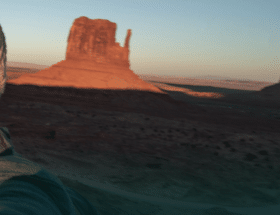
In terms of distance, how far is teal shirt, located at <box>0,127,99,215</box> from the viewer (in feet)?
5.14

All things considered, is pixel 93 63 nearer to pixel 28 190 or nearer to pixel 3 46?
pixel 3 46

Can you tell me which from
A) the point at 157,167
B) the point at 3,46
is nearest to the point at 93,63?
the point at 157,167

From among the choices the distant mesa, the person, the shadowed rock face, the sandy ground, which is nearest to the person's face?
the person

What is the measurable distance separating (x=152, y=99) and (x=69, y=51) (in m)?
19.1

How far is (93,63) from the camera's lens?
39.3m

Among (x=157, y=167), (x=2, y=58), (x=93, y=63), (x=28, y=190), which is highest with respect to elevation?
(x=93, y=63)

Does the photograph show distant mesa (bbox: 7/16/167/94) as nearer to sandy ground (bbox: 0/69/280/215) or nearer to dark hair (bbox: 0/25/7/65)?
sandy ground (bbox: 0/69/280/215)

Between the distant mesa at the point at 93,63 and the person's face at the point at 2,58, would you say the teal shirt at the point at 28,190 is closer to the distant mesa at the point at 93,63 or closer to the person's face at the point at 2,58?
the person's face at the point at 2,58

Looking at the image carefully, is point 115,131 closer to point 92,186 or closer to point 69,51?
point 92,186

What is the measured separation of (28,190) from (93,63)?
127ft

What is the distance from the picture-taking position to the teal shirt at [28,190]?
157 centimetres

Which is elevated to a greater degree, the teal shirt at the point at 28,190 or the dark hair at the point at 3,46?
the dark hair at the point at 3,46

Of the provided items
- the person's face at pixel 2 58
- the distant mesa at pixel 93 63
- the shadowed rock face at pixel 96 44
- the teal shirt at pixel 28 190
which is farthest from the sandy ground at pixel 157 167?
the shadowed rock face at pixel 96 44

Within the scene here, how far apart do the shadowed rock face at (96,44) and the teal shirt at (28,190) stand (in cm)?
3920
